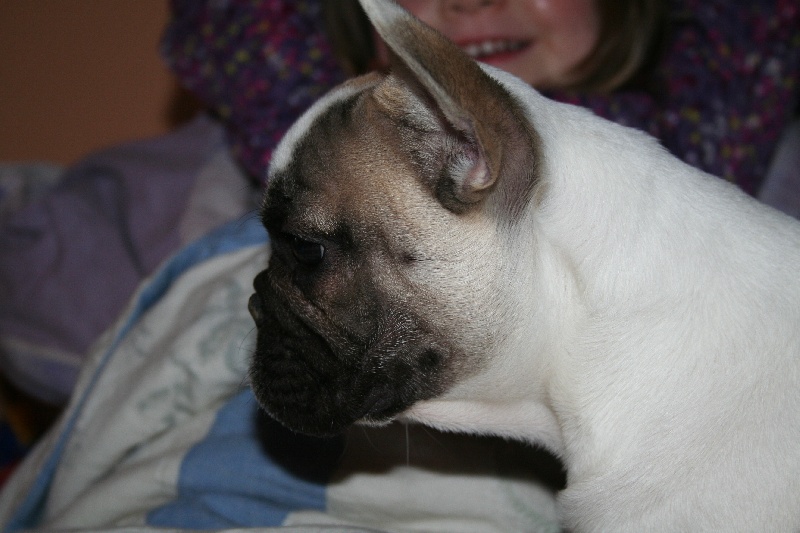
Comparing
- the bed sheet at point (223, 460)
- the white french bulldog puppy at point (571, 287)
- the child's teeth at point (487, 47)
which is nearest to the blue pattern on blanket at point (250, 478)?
the bed sheet at point (223, 460)

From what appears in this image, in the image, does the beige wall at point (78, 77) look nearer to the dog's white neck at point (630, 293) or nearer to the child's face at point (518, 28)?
the child's face at point (518, 28)

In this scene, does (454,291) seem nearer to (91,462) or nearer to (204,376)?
(204,376)

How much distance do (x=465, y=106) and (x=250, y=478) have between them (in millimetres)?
909

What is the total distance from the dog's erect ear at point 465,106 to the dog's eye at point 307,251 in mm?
218

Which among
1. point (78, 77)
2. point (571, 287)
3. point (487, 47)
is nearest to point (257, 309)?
point (571, 287)

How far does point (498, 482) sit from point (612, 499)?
375 mm

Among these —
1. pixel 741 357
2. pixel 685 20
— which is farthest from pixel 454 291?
pixel 685 20

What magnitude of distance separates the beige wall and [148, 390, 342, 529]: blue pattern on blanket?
2.00 metres

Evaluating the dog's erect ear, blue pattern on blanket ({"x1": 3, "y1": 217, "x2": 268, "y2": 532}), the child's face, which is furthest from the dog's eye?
the child's face

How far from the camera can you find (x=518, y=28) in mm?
2121

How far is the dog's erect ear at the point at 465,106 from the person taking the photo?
962 millimetres

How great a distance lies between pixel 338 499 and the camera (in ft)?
4.88

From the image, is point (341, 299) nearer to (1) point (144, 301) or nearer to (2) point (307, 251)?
(2) point (307, 251)

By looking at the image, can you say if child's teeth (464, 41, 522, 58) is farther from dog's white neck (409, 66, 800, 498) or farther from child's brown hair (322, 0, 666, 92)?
dog's white neck (409, 66, 800, 498)
